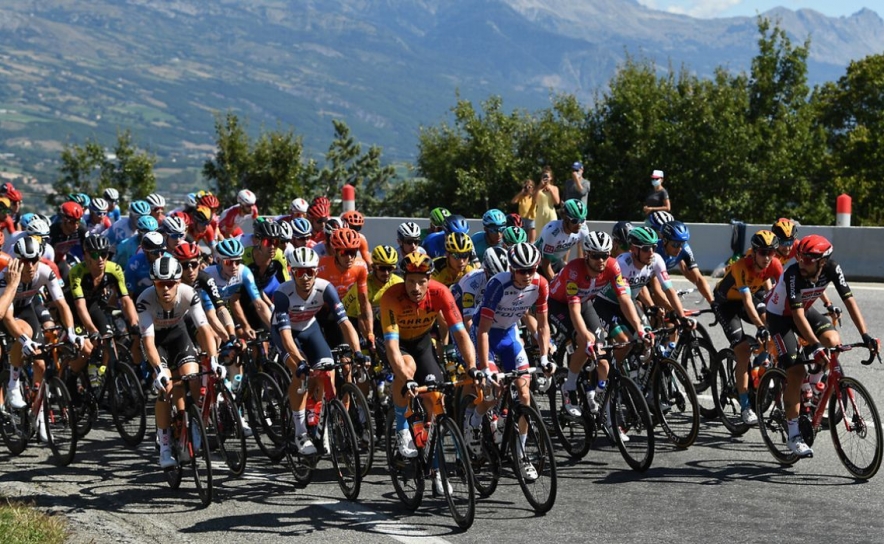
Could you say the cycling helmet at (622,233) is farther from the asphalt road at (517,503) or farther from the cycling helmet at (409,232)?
the asphalt road at (517,503)

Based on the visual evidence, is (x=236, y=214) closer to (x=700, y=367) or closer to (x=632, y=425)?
(x=700, y=367)

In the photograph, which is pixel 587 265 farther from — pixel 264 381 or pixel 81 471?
pixel 81 471

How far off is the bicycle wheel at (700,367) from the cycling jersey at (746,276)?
0.55 metres

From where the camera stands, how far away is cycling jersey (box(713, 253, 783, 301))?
37.9ft

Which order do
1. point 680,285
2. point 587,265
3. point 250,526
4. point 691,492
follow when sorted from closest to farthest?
point 250,526, point 691,492, point 587,265, point 680,285

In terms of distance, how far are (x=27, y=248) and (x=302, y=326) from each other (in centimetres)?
298

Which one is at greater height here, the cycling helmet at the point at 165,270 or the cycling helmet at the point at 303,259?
the cycling helmet at the point at 303,259

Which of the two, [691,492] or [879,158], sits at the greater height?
[879,158]

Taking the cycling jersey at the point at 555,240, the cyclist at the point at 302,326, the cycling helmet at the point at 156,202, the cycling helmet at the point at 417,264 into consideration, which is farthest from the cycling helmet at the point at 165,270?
the cycling helmet at the point at 156,202

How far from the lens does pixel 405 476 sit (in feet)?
30.2

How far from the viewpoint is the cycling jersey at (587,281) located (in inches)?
430

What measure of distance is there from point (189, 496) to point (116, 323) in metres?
4.30

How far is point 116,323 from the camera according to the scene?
13492 mm

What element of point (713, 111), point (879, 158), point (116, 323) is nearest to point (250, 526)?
point (116, 323)
